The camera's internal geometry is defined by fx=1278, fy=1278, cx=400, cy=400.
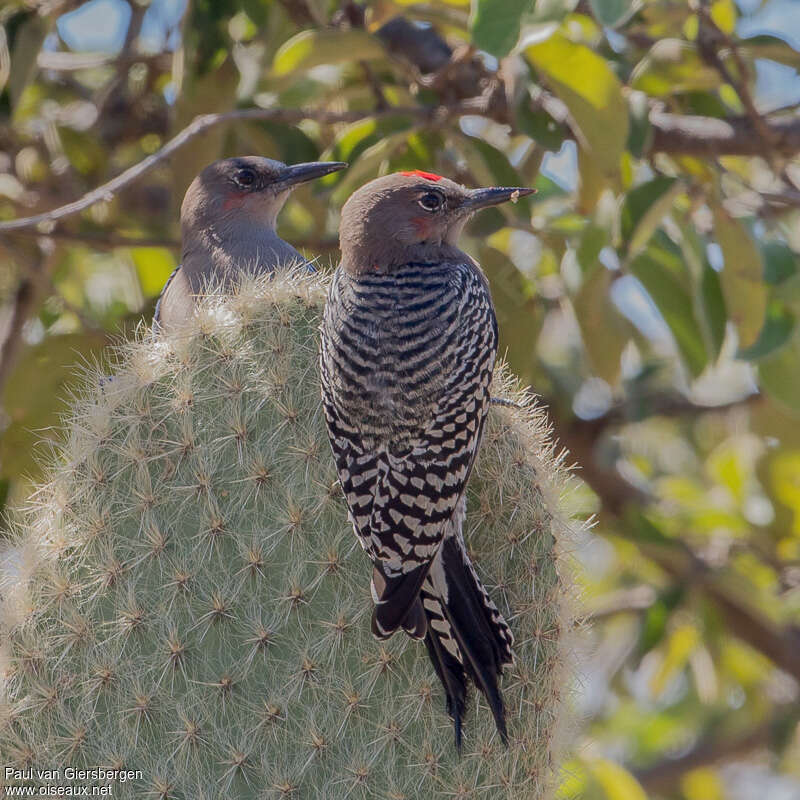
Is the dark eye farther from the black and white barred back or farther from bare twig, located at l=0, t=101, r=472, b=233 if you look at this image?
the black and white barred back

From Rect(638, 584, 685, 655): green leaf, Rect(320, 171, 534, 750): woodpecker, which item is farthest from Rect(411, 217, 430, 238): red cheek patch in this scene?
Rect(638, 584, 685, 655): green leaf

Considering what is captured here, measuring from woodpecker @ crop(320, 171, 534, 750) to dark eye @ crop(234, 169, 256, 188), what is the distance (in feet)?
3.36

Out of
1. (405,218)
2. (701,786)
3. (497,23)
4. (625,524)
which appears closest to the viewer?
(497,23)

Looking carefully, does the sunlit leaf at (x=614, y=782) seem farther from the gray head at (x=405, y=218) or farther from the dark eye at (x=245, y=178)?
the dark eye at (x=245, y=178)

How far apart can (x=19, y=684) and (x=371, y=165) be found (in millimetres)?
1636

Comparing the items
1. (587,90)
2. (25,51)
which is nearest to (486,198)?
(587,90)

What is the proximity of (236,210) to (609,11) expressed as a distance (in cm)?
158

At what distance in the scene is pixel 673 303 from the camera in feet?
11.3

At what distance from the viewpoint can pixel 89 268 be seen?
17.0 ft

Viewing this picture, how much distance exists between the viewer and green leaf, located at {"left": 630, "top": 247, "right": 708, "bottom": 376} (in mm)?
3396

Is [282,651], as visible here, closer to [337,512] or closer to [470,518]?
[337,512]

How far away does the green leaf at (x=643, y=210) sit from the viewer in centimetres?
311

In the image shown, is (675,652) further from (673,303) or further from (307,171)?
(307,171)

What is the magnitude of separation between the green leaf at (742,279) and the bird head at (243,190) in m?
1.31
